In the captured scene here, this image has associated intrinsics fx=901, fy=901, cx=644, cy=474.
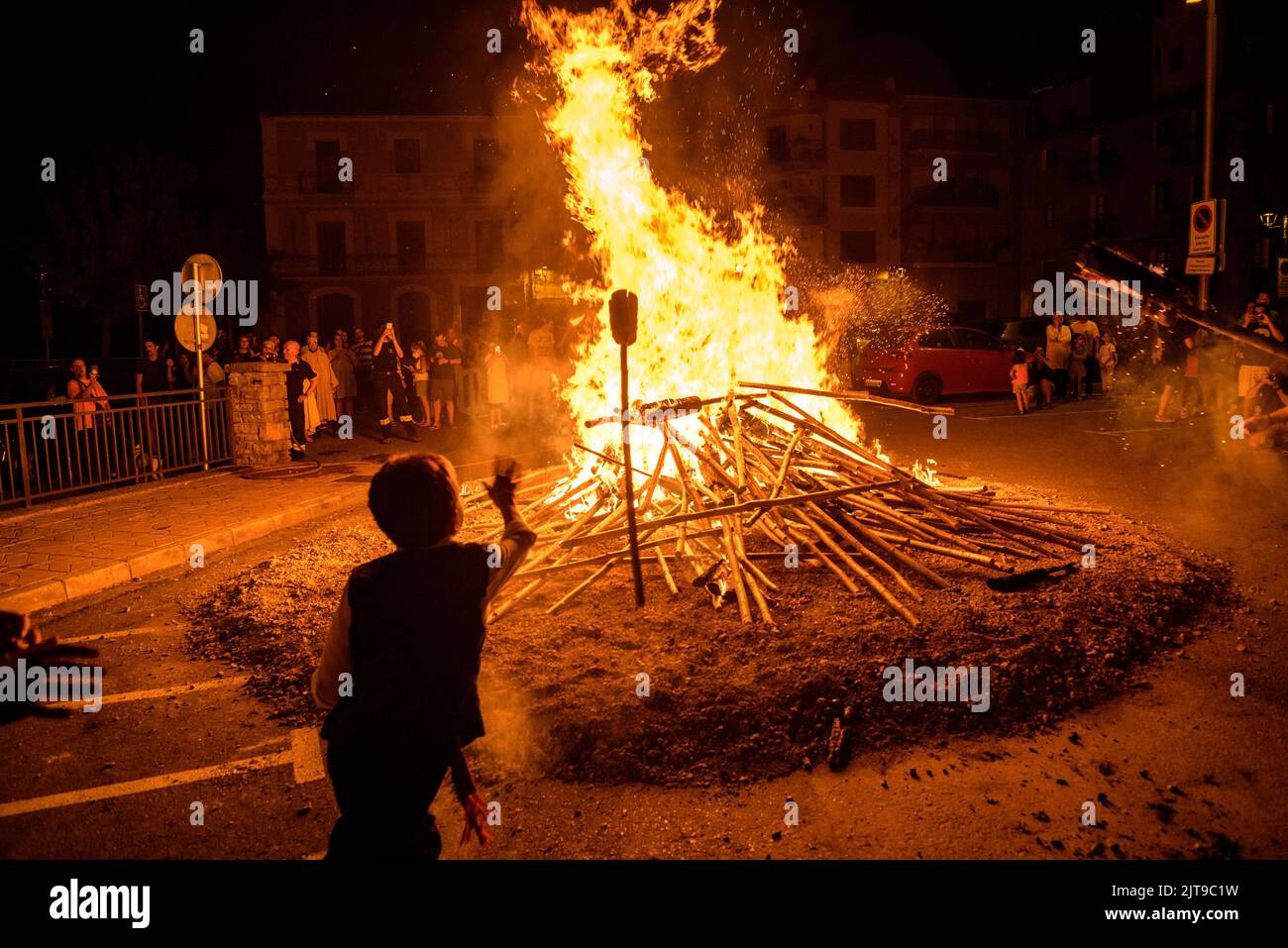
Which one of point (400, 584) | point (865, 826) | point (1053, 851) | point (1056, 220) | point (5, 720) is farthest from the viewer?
point (1056, 220)

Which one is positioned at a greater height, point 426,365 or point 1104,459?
point 426,365

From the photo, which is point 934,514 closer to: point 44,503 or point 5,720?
point 5,720

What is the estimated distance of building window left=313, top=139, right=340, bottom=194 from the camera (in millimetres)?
44375

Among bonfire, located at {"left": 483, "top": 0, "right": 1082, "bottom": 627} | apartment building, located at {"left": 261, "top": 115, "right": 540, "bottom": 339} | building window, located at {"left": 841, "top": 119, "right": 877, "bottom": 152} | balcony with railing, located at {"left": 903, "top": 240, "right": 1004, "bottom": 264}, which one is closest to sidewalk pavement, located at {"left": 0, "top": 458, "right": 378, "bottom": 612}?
bonfire, located at {"left": 483, "top": 0, "right": 1082, "bottom": 627}

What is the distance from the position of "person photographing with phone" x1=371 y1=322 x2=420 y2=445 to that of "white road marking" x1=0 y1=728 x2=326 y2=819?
12.8 m

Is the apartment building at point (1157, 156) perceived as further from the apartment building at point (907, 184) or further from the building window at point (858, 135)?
the building window at point (858, 135)

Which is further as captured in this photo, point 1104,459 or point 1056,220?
point 1056,220

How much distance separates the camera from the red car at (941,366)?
68.5 ft

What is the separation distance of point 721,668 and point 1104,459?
31.5ft

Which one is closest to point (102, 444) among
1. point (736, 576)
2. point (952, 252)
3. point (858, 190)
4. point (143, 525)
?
point (143, 525)

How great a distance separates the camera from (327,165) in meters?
44.4
